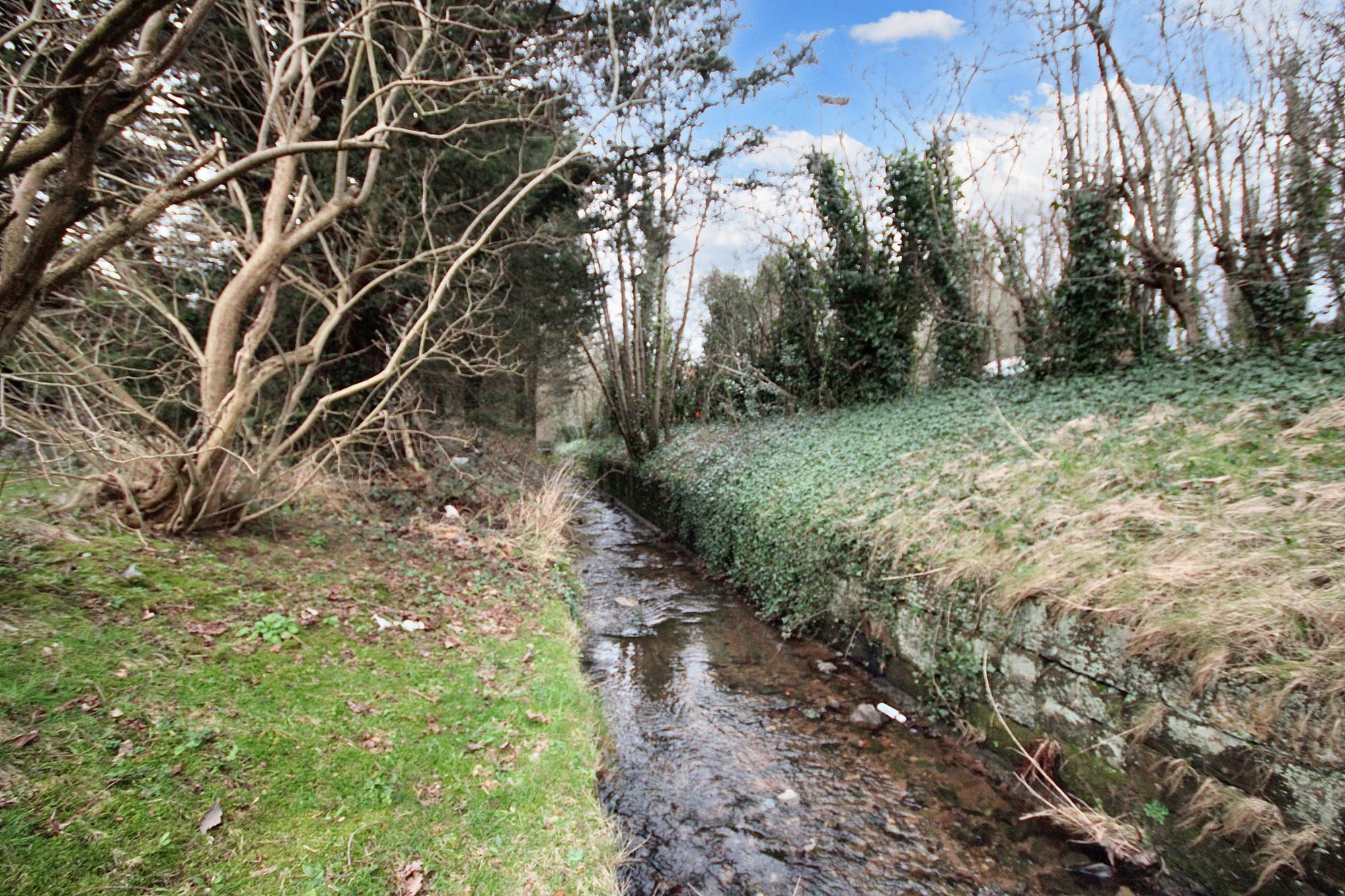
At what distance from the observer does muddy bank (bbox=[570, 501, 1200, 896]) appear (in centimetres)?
329

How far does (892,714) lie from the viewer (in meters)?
5.00

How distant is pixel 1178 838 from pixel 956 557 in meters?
2.08

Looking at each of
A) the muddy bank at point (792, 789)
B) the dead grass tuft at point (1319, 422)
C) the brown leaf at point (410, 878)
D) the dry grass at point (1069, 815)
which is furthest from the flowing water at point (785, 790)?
the dead grass tuft at point (1319, 422)

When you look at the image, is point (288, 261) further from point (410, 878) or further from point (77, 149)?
point (410, 878)

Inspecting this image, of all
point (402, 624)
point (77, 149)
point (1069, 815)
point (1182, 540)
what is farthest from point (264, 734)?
point (1182, 540)

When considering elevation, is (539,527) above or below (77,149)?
below

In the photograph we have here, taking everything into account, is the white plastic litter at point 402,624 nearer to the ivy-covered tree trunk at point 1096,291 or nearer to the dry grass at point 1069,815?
the dry grass at point 1069,815

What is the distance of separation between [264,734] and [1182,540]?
17.3 feet

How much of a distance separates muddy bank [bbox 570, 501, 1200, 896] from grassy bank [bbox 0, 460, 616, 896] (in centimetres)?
54

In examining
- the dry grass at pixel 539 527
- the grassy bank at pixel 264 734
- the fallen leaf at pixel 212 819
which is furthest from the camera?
the dry grass at pixel 539 527

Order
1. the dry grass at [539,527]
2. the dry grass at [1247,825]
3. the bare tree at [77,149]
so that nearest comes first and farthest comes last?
the bare tree at [77,149], the dry grass at [1247,825], the dry grass at [539,527]

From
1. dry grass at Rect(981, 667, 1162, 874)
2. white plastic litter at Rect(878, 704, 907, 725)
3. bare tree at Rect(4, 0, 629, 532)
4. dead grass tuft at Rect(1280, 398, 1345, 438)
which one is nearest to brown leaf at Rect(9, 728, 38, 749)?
bare tree at Rect(4, 0, 629, 532)

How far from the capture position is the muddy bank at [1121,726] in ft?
8.93

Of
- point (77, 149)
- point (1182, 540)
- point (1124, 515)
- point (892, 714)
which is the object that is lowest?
point (892, 714)
